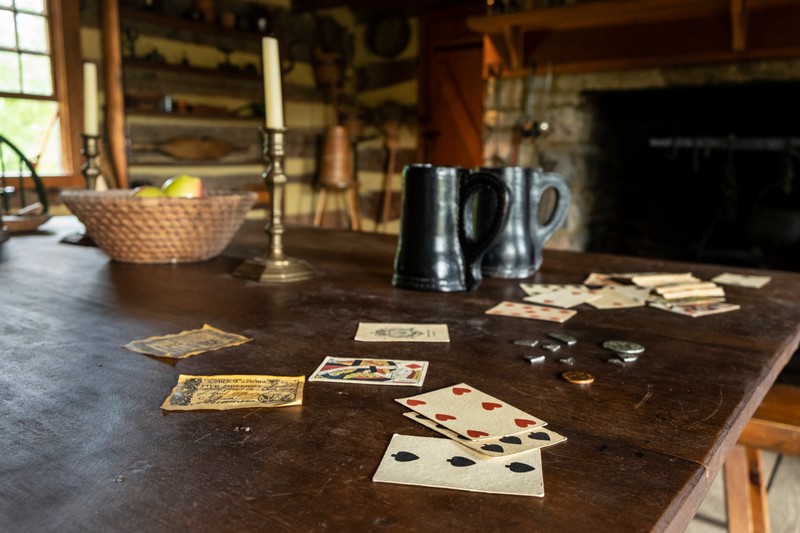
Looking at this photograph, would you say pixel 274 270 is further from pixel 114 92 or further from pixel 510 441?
pixel 114 92

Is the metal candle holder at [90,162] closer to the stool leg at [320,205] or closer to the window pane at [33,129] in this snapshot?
the window pane at [33,129]

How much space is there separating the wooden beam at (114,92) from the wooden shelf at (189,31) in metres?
0.11

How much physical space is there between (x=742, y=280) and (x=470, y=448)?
3.04ft

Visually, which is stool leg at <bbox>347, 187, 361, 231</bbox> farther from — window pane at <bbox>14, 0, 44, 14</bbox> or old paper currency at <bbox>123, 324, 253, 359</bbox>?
old paper currency at <bbox>123, 324, 253, 359</bbox>

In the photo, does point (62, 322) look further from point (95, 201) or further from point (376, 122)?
point (376, 122)

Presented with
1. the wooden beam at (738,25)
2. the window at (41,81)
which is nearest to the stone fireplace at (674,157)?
the wooden beam at (738,25)

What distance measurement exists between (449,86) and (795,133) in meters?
2.83

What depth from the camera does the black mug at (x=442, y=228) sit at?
0.97 m

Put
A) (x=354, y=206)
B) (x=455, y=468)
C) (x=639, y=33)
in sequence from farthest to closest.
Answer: (x=354, y=206)
(x=639, y=33)
(x=455, y=468)

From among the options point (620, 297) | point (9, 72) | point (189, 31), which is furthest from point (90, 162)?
point (189, 31)

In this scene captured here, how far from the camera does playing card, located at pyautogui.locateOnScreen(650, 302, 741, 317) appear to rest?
0.91 metres

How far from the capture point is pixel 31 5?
12.7 ft

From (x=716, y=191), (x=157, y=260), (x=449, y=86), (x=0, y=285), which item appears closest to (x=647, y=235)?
(x=716, y=191)

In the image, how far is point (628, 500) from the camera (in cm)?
40
